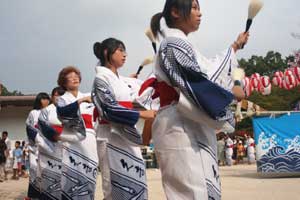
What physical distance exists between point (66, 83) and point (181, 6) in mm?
2959

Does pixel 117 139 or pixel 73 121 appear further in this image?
pixel 73 121

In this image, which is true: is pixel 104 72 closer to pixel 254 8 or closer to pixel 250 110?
pixel 254 8

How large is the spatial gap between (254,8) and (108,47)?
203 cm

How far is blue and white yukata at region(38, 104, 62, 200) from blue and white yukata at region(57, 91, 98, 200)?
105 cm

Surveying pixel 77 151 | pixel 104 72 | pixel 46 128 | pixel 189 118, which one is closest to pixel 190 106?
pixel 189 118

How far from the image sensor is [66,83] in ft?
18.8

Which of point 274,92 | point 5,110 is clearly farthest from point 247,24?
point 274,92

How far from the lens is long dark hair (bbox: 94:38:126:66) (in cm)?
470

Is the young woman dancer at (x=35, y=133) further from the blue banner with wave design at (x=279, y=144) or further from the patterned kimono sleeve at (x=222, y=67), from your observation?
the blue banner with wave design at (x=279, y=144)

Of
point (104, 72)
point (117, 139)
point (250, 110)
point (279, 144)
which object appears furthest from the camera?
point (250, 110)

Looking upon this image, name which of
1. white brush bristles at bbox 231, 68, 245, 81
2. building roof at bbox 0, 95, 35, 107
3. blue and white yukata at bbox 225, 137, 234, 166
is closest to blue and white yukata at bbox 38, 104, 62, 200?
white brush bristles at bbox 231, 68, 245, 81

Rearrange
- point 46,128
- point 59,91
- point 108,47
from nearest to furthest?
point 108,47, point 46,128, point 59,91

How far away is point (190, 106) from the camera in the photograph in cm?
274

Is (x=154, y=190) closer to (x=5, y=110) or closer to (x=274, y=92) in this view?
(x=5, y=110)
